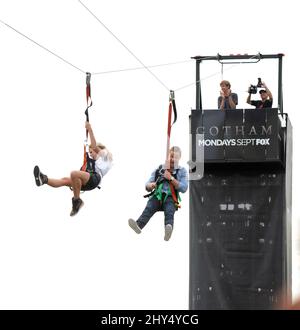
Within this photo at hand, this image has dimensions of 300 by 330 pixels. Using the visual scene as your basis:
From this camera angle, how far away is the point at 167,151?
12.3 meters

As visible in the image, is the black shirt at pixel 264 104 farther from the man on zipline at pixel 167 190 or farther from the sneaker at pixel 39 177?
the sneaker at pixel 39 177

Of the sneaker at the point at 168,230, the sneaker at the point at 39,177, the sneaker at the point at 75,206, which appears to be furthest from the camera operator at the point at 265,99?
the sneaker at the point at 39,177

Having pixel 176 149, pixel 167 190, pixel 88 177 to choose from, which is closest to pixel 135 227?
pixel 167 190

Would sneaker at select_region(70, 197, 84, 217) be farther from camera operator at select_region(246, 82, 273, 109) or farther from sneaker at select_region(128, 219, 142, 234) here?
camera operator at select_region(246, 82, 273, 109)

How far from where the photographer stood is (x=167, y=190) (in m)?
13.0

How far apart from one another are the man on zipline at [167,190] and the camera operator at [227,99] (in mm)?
2432

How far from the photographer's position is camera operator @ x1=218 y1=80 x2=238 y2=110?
1512cm

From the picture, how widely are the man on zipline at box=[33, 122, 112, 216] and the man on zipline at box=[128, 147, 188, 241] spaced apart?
0.83 m

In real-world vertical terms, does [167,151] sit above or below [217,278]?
above

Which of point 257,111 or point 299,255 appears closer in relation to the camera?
point 299,255

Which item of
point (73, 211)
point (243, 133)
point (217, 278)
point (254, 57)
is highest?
point (254, 57)

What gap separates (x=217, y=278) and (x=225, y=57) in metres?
3.23

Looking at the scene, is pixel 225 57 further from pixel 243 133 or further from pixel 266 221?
pixel 266 221

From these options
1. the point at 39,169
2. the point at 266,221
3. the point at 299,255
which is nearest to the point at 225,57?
the point at 266,221
